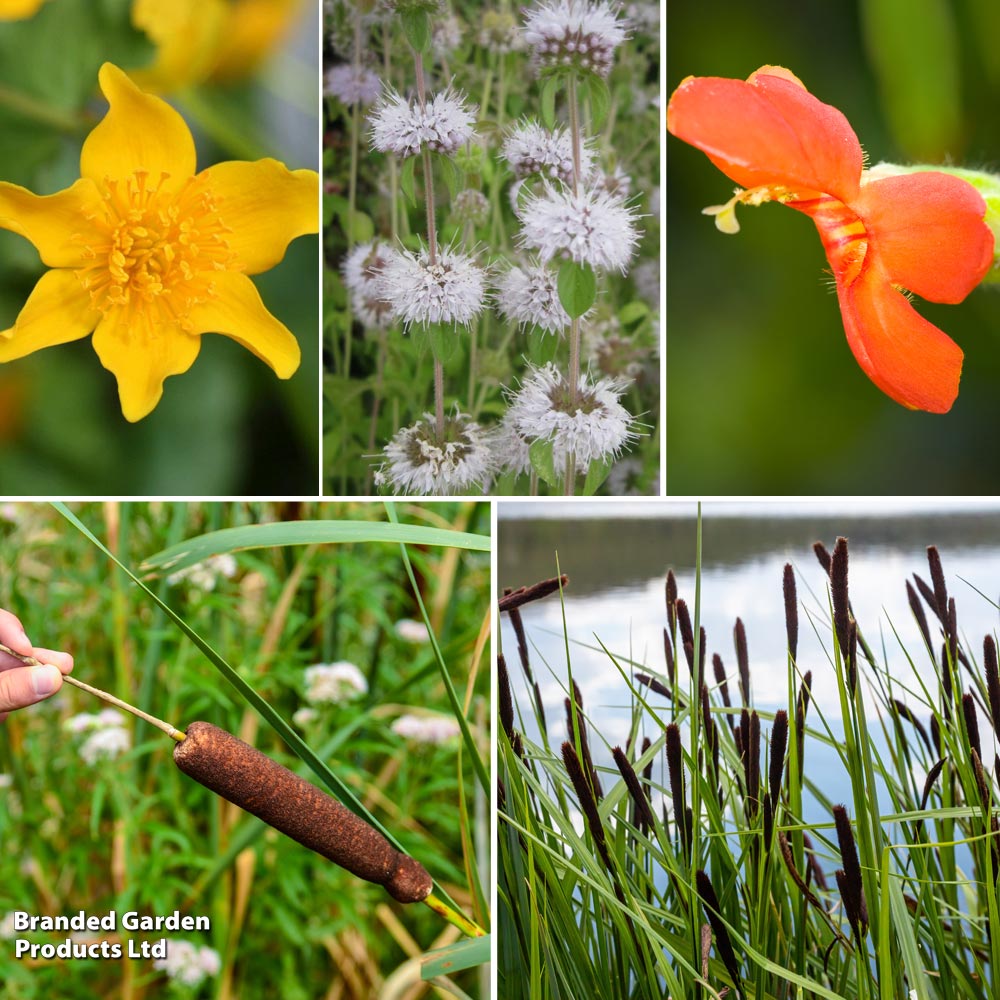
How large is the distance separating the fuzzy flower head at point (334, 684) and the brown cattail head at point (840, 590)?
436 mm

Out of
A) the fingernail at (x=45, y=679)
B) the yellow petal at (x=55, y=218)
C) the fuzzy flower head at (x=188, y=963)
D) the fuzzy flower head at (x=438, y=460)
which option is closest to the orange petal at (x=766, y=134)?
the fuzzy flower head at (x=438, y=460)

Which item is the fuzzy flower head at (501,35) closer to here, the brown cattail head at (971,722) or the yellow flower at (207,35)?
the yellow flower at (207,35)

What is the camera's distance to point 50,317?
950mm

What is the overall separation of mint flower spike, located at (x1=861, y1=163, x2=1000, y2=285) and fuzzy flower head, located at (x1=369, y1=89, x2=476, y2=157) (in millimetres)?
354

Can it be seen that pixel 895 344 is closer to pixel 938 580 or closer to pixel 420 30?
pixel 938 580

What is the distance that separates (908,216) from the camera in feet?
2.84

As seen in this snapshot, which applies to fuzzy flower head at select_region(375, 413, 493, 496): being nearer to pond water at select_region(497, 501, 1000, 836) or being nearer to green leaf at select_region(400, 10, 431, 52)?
pond water at select_region(497, 501, 1000, 836)

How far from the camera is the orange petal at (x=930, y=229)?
856mm

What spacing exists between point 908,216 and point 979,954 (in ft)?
2.09

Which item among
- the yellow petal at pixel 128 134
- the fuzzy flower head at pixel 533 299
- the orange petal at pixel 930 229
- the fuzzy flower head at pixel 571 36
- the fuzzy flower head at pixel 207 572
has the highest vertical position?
the fuzzy flower head at pixel 571 36

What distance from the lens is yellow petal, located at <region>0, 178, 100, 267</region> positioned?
0.94m

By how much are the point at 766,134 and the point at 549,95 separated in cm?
21

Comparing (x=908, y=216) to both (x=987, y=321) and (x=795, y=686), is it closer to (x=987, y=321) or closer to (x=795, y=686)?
(x=987, y=321)

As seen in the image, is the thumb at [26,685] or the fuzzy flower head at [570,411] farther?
the fuzzy flower head at [570,411]
